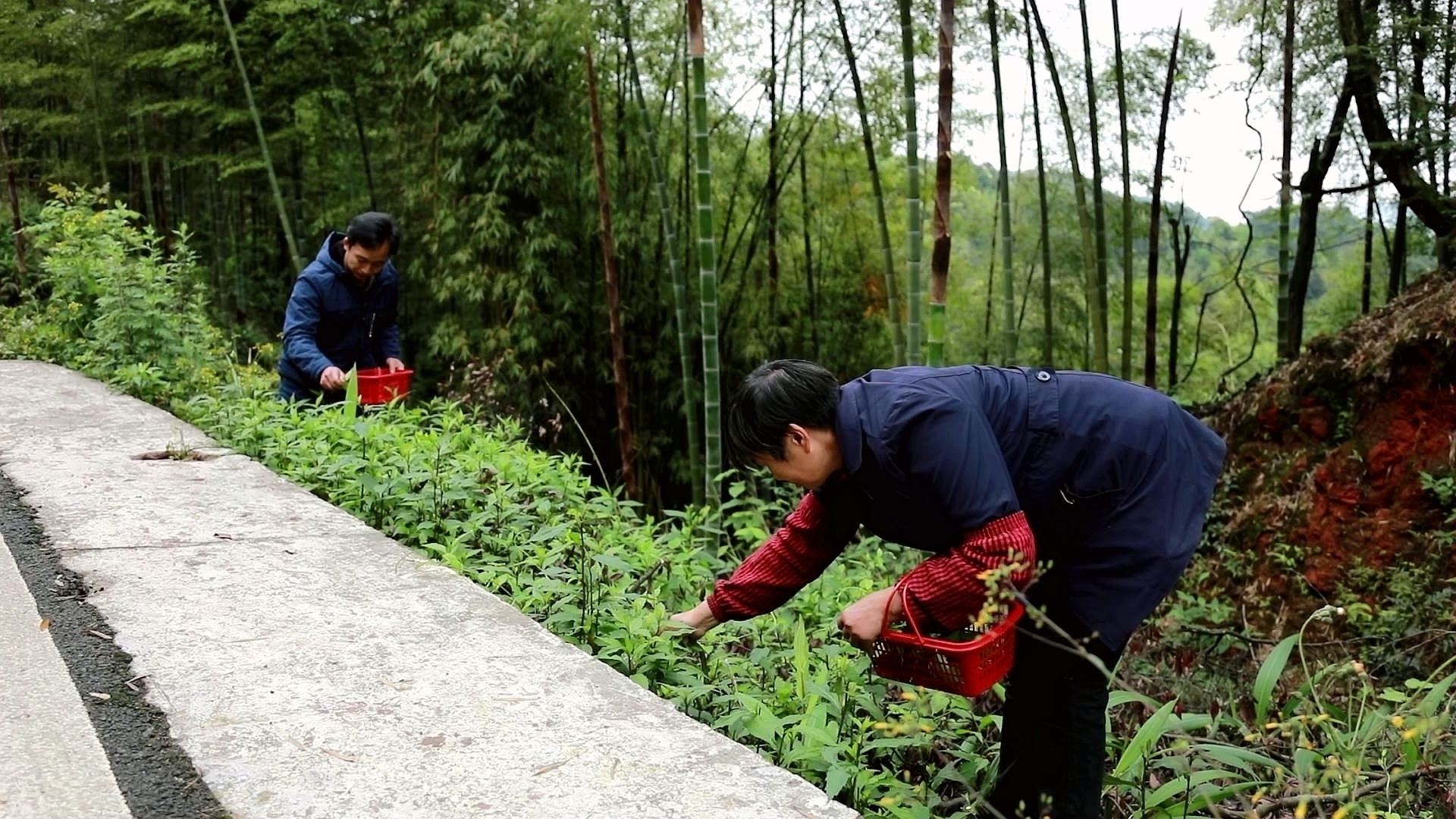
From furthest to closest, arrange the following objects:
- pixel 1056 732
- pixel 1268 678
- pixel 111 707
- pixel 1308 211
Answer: pixel 1308 211
pixel 1268 678
pixel 1056 732
pixel 111 707

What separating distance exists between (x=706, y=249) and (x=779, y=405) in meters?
A: 3.30

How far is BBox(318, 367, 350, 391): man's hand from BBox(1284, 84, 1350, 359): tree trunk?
5354 mm

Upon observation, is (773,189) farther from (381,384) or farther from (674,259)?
(381,384)

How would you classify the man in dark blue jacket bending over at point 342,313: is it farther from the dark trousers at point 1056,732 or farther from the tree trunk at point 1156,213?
the tree trunk at point 1156,213

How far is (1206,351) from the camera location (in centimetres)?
1614

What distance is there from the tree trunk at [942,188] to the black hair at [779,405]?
217 centimetres

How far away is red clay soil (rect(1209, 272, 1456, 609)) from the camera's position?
490cm

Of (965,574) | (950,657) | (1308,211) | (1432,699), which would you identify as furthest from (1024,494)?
(1308,211)

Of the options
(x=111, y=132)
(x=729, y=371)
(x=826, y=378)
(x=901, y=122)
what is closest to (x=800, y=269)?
(x=729, y=371)

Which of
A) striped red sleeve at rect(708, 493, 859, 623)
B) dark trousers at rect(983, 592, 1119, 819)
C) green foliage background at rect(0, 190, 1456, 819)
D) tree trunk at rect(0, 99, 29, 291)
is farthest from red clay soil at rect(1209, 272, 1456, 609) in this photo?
tree trunk at rect(0, 99, 29, 291)

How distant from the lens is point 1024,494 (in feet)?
6.10

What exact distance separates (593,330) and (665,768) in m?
8.59

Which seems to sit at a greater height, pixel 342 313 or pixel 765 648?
pixel 342 313

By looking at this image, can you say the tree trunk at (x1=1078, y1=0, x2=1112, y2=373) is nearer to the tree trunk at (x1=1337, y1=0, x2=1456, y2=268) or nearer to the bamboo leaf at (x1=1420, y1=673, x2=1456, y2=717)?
the tree trunk at (x1=1337, y1=0, x2=1456, y2=268)
